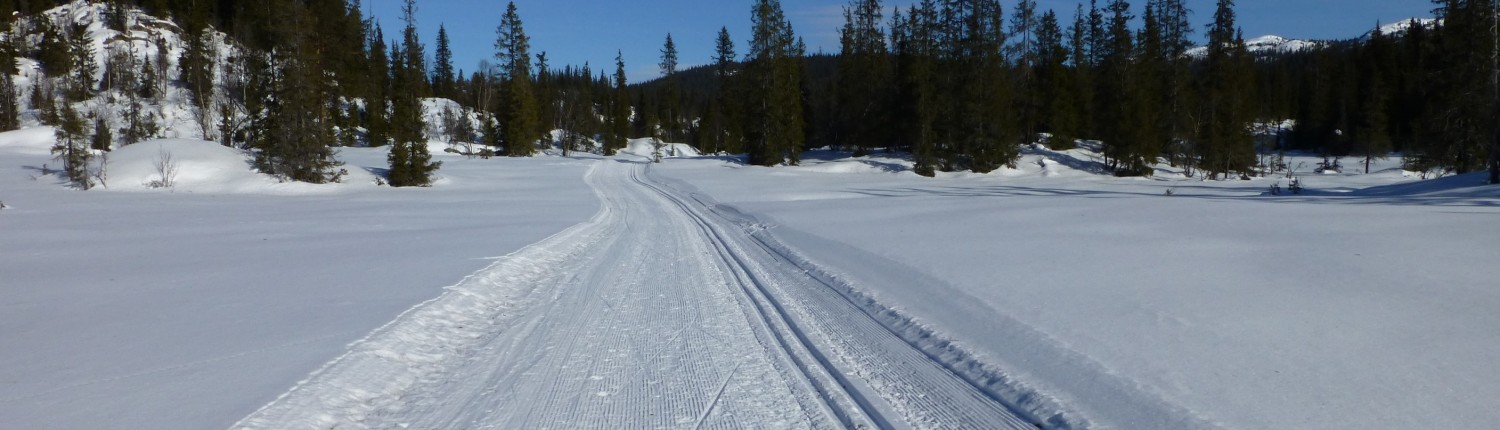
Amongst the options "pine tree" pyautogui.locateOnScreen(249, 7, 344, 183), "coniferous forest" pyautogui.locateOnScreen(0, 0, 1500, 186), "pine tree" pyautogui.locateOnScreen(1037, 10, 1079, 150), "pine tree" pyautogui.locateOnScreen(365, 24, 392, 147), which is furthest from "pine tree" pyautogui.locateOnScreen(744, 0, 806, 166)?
"pine tree" pyautogui.locateOnScreen(365, 24, 392, 147)

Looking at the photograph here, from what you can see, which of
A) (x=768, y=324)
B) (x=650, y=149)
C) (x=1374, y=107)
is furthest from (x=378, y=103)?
(x=1374, y=107)

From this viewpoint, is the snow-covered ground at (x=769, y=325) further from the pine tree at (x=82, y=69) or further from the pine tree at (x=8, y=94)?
the pine tree at (x=82, y=69)

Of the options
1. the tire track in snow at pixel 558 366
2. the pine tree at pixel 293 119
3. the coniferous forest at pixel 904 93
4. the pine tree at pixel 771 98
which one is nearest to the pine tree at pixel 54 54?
the coniferous forest at pixel 904 93

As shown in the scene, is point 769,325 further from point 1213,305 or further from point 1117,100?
point 1117,100

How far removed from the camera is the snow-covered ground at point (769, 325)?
3.99m

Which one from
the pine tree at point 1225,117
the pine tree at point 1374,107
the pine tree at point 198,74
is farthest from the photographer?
the pine tree at point 198,74

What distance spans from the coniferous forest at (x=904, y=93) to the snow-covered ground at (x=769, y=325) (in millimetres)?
16560

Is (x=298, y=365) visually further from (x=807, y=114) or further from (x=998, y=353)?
(x=807, y=114)

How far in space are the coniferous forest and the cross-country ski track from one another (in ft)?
76.4

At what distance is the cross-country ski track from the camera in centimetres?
398

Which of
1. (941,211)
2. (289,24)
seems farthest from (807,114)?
(941,211)

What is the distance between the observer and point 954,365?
4.86m

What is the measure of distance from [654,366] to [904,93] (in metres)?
41.7

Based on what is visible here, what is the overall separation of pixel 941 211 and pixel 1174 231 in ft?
17.7
